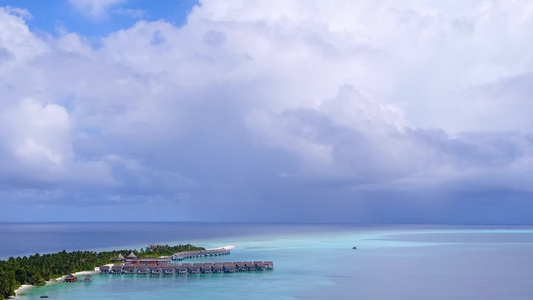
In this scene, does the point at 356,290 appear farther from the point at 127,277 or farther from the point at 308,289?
the point at 127,277

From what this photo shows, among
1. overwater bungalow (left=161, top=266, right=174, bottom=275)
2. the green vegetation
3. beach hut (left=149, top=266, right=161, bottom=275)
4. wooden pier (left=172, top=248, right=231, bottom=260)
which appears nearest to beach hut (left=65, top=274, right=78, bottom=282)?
the green vegetation

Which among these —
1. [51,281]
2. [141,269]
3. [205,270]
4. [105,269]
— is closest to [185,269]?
[205,270]

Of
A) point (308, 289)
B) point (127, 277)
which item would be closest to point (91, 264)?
point (127, 277)

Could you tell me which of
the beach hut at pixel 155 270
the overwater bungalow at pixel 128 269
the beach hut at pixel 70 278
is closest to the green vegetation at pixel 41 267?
the beach hut at pixel 70 278

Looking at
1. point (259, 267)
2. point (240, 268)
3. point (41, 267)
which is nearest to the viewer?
point (41, 267)

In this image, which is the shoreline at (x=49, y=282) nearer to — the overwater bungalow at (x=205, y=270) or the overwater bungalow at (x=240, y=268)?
the overwater bungalow at (x=205, y=270)

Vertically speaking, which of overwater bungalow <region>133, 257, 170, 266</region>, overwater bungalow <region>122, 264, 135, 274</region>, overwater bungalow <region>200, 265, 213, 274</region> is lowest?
overwater bungalow <region>200, 265, 213, 274</region>

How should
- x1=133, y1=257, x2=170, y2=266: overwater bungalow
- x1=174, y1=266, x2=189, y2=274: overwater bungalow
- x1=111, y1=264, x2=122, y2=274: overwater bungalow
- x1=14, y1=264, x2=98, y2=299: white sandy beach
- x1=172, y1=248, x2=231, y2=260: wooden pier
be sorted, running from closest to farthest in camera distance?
x1=14, y1=264, x2=98, y2=299: white sandy beach
x1=111, y1=264, x2=122, y2=274: overwater bungalow
x1=174, y1=266, x2=189, y2=274: overwater bungalow
x1=133, y1=257, x2=170, y2=266: overwater bungalow
x1=172, y1=248, x2=231, y2=260: wooden pier

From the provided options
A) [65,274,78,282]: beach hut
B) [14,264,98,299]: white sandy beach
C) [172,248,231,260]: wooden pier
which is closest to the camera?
[14,264,98,299]: white sandy beach

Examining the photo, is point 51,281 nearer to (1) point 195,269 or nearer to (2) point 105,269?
(2) point 105,269

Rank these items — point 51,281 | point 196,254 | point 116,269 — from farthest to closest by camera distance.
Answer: point 196,254, point 116,269, point 51,281

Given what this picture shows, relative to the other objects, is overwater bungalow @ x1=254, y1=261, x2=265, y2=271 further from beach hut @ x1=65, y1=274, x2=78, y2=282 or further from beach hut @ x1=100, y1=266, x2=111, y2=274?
beach hut @ x1=65, y1=274, x2=78, y2=282
